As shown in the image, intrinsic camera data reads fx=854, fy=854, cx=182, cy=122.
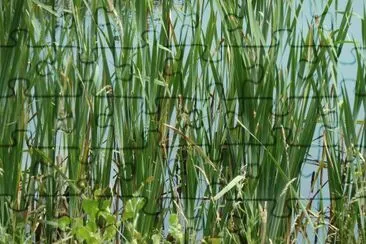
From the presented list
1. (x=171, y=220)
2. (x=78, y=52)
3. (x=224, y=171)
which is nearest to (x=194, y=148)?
(x=224, y=171)

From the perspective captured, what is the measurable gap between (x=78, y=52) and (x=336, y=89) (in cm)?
64

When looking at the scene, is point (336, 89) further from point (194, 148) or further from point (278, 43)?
point (194, 148)

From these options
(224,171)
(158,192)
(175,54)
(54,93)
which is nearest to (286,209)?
(224,171)

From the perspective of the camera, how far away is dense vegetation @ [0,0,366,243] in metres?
2.03

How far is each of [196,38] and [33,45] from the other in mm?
394

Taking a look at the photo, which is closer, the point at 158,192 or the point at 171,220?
the point at 171,220

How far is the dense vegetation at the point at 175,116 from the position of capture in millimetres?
2029

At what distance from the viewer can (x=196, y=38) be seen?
6.75ft

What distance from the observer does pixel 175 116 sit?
6.88 ft

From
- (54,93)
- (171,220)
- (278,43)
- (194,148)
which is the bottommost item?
(171,220)

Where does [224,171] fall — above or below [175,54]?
below

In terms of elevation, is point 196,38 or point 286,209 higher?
point 196,38

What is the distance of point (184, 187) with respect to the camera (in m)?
2.10

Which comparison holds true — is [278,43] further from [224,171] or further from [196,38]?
[224,171]
